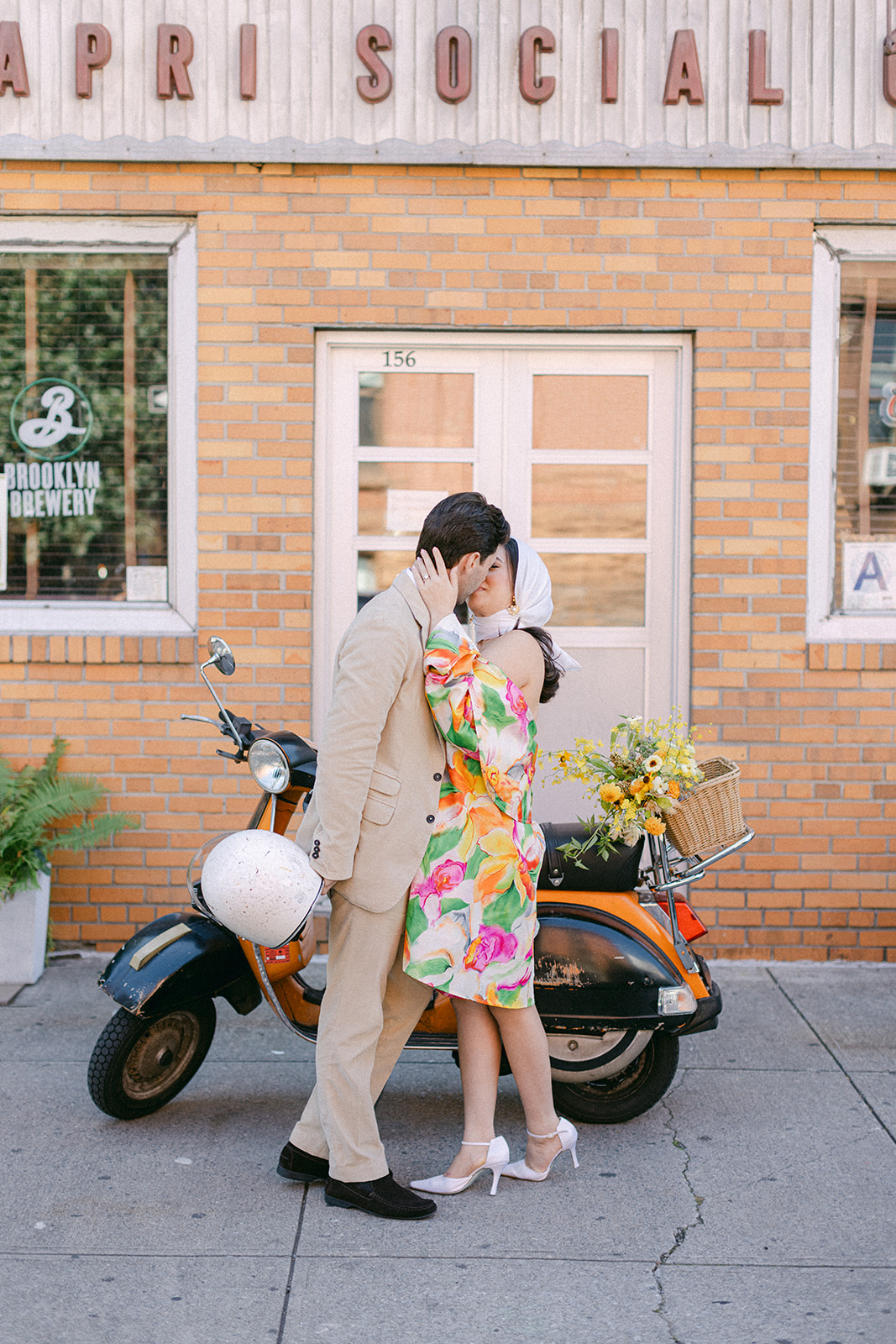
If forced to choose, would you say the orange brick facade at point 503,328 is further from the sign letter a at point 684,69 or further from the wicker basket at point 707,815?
the wicker basket at point 707,815

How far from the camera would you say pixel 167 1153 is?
3783 millimetres

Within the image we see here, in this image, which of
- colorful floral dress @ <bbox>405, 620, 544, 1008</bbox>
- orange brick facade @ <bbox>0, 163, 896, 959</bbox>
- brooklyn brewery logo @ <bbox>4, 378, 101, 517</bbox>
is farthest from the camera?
brooklyn brewery logo @ <bbox>4, 378, 101, 517</bbox>

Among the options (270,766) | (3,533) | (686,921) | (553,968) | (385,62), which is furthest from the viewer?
(3,533)

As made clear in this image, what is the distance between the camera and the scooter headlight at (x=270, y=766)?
371cm

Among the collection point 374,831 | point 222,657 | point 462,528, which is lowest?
point 374,831

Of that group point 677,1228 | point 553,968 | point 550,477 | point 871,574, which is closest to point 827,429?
point 871,574

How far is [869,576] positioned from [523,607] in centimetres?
270

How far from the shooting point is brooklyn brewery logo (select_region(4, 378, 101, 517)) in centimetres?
570

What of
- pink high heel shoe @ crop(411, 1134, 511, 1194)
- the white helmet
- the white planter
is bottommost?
pink high heel shoe @ crop(411, 1134, 511, 1194)

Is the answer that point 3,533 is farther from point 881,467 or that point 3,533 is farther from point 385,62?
point 881,467

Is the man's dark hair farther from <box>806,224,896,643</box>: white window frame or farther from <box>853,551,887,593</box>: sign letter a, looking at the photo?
<box>853,551,887,593</box>: sign letter a

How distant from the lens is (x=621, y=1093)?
4023 millimetres

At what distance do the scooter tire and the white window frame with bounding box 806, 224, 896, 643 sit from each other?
2.29m

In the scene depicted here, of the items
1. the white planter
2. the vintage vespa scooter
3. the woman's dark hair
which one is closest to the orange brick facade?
the white planter
